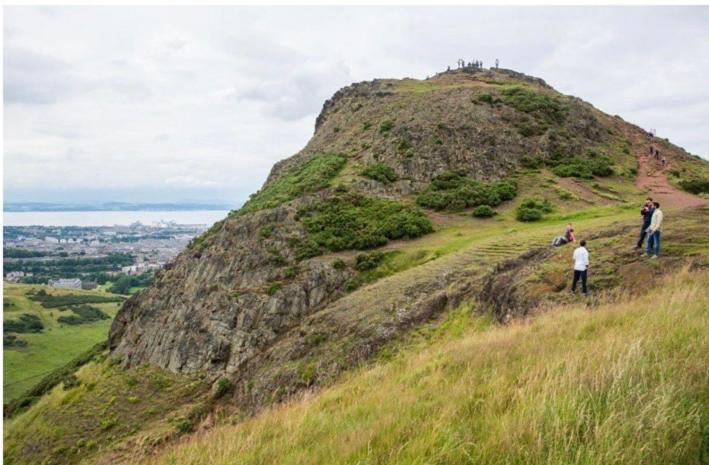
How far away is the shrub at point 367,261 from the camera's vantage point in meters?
29.7

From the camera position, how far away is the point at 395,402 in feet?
23.1

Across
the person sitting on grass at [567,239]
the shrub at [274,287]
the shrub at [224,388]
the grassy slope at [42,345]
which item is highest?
the person sitting on grass at [567,239]

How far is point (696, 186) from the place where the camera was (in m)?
37.9

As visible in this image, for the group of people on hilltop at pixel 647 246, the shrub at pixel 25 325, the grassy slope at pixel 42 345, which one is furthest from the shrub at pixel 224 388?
the shrub at pixel 25 325

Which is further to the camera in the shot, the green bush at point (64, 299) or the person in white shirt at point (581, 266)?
the green bush at point (64, 299)

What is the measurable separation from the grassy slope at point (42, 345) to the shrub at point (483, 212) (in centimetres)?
6816

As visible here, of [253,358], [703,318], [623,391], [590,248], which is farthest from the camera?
[253,358]

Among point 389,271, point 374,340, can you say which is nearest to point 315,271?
point 389,271

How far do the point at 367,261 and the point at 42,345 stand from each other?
10080 centimetres

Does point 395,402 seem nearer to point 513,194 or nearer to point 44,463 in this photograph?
point 44,463

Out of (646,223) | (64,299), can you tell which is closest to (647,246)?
(646,223)

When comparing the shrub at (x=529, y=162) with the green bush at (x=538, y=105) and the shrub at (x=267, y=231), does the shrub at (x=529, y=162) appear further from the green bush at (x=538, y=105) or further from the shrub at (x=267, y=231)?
the shrub at (x=267, y=231)

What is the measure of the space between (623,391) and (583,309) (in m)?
6.70

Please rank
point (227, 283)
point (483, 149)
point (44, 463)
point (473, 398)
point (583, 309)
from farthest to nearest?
point (483, 149) → point (227, 283) → point (44, 463) → point (583, 309) → point (473, 398)
